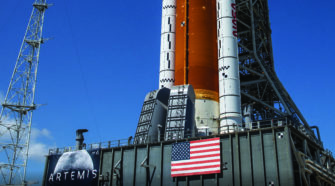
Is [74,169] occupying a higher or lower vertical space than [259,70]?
lower

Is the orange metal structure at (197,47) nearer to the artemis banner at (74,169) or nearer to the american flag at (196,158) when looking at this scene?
the american flag at (196,158)

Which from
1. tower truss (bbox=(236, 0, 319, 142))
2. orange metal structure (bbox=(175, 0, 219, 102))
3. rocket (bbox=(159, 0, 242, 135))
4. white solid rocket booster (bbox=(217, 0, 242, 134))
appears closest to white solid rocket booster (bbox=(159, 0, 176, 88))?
rocket (bbox=(159, 0, 242, 135))

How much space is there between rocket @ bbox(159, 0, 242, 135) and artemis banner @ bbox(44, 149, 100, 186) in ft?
40.5

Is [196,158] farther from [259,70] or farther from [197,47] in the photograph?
[259,70]

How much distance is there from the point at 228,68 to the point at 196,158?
14.1 m

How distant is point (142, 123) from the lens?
38750 mm

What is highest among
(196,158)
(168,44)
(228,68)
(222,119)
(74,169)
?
(168,44)

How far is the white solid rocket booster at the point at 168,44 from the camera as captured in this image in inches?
1747

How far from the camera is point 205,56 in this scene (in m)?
44.4

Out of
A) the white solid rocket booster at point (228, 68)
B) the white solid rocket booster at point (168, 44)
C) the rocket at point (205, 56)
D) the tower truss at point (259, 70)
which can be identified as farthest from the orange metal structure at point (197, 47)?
the tower truss at point (259, 70)

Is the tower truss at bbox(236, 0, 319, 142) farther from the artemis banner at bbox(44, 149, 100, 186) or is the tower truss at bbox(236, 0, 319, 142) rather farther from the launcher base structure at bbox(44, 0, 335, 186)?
the artemis banner at bbox(44, 149, 100, 186)

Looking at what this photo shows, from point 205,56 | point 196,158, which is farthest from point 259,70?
point 196,158

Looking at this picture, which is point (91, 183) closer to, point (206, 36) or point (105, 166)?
point (105, 166)

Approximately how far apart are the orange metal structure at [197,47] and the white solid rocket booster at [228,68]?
187 centimetres
